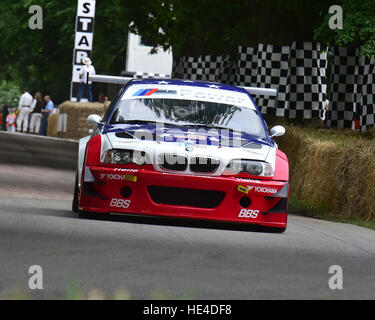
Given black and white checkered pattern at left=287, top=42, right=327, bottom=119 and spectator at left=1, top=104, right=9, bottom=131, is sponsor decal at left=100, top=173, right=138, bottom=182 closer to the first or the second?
black and white checkered pattern at left=287, top=42, right=327, bottom=119

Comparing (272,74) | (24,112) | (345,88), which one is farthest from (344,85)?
(24,112)

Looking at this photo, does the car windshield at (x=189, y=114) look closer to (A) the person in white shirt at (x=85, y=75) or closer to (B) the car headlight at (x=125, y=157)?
(B) the car headlight at (x=125, y=157)

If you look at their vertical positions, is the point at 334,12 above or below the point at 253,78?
above

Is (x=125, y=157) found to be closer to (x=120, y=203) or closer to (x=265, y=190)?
(x=120, y=203)

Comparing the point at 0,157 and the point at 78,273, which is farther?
the point at 0,157

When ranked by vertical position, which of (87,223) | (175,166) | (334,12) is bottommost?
(87,223)

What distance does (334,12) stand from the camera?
19344 mm

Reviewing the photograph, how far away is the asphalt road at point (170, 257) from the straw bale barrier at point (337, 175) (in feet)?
5.15

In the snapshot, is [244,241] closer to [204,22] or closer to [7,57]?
[204,22]

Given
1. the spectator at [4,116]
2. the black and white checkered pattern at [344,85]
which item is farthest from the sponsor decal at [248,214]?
the spectator at [4,116]

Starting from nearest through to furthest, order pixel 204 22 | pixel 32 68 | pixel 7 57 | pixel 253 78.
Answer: pixel 253 78 → pixel 204 22 → pixel 32 68 → pixel 7 57
